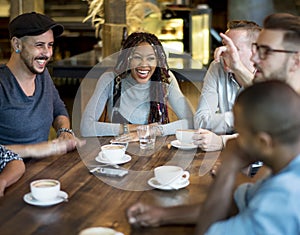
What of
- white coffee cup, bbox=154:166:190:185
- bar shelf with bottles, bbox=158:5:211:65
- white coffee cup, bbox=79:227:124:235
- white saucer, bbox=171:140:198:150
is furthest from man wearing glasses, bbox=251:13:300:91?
bar shelf with bottles, bbox=158:5:211:65

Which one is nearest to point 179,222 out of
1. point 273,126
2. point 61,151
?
point 273,126

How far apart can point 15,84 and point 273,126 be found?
1.63 meters

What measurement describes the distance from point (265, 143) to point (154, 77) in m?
1.80

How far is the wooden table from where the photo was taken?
1518 mm

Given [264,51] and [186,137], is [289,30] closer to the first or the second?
[264,51]

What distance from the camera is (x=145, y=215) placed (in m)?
1.50

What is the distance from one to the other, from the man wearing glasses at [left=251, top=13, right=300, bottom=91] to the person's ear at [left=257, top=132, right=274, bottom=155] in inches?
26.3

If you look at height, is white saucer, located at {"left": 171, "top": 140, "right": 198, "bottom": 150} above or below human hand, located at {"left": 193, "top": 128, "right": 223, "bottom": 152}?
below

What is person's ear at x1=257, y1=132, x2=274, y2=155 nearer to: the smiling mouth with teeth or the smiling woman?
the smiling woman

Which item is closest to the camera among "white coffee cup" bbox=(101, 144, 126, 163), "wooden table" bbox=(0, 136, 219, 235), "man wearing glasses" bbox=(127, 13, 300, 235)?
"man wearing glasses" bbox=(127, 13, 300, 235)

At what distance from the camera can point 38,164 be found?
214 centimetres

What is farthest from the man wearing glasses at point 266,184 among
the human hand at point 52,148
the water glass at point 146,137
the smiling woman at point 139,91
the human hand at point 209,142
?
the smiling woman at point 139,91

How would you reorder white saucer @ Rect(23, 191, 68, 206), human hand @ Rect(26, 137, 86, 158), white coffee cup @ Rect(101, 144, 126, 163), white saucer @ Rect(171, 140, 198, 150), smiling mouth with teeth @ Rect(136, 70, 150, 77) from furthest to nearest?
smiling mouth with teeth @ Rect(136, 70, 150, 77)
white saucer @ Rect(171, 140, 198, 150)
human hand @ Rect(26, 137, 86, 158)
white coffee cup @ Rect(101, 144, 126, 163)
white saucer @ Rect(23, 191, 68, 206)

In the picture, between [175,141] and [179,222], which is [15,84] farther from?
[179,222]
